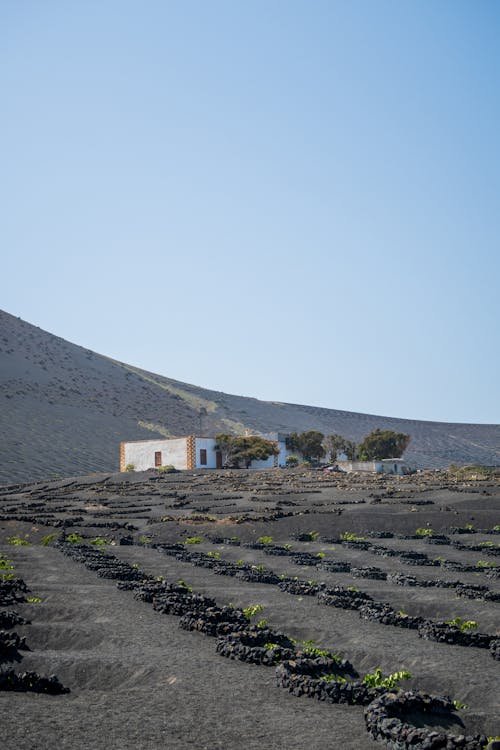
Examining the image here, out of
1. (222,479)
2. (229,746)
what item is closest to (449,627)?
(229,746)

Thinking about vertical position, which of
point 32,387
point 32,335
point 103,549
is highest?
point 32,335

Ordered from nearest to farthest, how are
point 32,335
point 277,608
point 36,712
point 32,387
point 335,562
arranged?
point 36,712, point 277,608, point 335,562, point 32,387, point 32,335

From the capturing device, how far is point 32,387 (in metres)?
108

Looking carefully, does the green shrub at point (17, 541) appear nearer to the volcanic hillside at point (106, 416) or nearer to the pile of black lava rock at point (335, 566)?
the pile of black lava rock at point (335, 566)

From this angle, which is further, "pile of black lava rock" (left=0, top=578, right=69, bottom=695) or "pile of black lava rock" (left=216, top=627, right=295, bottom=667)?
"pile of black lava rock" (left=216, top=627, right=295, bottom=667)

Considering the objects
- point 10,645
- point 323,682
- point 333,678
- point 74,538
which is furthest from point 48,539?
point 323,682

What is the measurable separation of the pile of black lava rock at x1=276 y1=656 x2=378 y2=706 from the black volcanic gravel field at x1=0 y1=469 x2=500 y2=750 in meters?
0.03

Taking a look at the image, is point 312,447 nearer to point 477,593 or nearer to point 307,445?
point 307,445

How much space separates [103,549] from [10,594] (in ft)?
35.6

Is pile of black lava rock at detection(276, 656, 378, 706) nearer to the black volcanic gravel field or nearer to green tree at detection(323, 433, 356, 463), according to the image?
the black volcanic gravel field

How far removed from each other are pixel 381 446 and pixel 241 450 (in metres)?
19.8

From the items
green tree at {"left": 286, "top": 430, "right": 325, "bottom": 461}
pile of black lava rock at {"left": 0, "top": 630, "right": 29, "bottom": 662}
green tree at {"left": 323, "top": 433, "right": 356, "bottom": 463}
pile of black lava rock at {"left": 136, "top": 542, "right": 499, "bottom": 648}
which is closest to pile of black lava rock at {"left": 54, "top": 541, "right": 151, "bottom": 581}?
pile of black lava rock at {"left": 136, "top": 542, "right": 499, "bottom": 648}

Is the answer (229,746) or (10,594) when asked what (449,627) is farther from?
(10,594)

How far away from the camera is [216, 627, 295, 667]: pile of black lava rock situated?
12180mm
